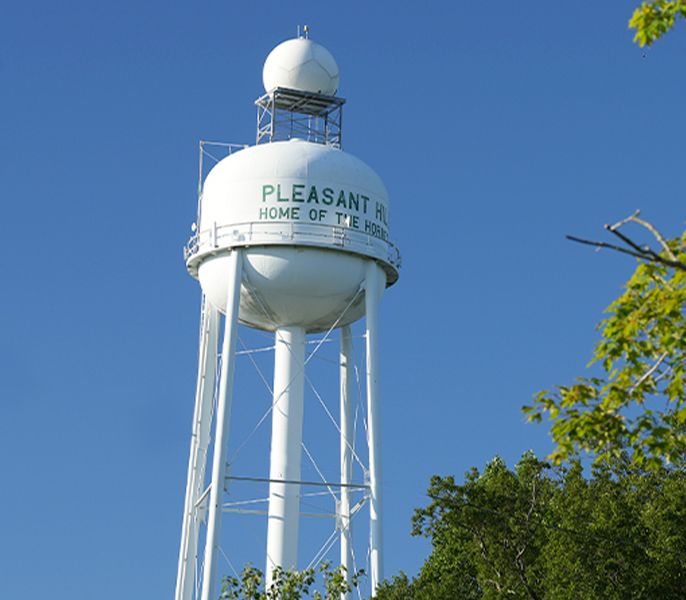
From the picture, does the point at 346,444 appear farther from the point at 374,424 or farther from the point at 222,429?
the point at 222,429

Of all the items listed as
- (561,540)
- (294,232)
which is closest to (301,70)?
(294,232)

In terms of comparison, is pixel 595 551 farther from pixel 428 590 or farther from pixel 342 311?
pixel 342 311

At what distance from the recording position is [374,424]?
117 feet

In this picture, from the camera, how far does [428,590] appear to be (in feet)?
109

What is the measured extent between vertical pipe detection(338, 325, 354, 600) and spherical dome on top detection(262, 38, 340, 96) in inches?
258

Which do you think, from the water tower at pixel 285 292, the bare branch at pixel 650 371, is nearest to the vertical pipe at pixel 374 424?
the water tower at pixel 285 292

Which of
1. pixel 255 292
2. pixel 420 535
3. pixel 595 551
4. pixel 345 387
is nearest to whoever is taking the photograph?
pixel 595 551

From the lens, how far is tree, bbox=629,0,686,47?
13.5 m

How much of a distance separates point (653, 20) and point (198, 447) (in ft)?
86.3

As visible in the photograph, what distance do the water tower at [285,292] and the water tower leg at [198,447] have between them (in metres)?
0.03

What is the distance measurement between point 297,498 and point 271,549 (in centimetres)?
141

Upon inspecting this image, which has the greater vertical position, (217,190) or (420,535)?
(217,190)

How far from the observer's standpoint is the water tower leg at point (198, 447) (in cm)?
3753

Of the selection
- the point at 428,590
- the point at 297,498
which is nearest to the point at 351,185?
the point at 297,498
